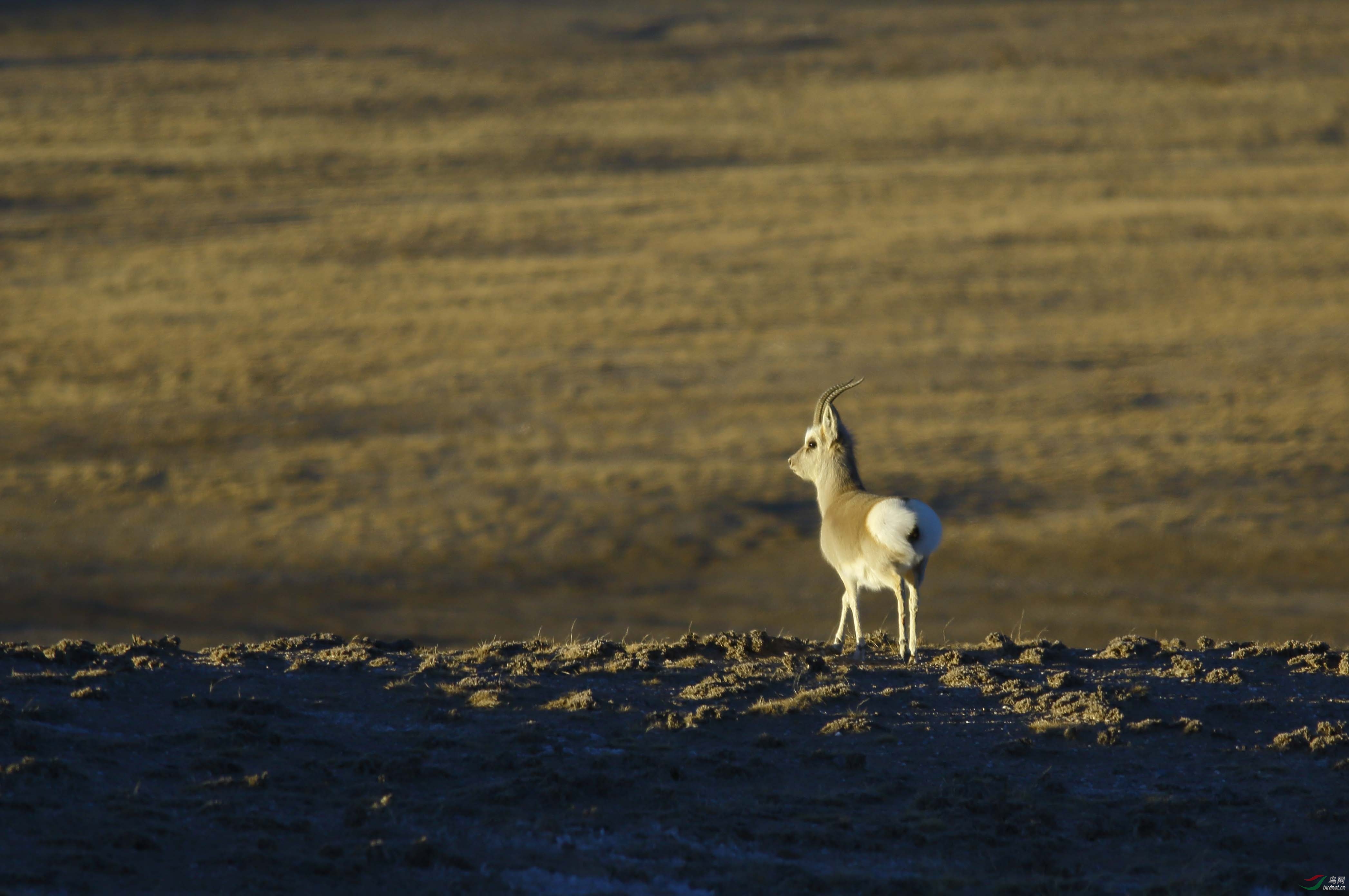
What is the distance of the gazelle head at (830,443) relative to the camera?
1347 cm

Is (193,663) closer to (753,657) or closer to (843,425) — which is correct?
(753,657)

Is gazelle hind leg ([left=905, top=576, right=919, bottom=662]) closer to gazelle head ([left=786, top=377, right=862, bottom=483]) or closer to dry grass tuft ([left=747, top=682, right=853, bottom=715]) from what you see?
dry grass tuft ([left=747, top=682, right=853, bottom=715])

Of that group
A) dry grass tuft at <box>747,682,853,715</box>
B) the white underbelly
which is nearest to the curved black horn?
the white underbelly

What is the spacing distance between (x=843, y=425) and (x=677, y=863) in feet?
21.3

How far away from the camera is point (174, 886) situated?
711cm

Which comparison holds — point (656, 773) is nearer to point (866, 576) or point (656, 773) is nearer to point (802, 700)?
point (802, 700)

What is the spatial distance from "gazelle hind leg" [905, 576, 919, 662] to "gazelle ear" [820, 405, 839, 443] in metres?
2.03

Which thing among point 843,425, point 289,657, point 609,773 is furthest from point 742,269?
point 609,773

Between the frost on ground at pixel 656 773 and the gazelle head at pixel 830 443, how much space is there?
6.57 feet

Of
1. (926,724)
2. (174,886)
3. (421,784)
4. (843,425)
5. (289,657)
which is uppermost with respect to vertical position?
(843,425)

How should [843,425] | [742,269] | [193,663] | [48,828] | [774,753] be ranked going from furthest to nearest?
[742,269], [843,425], [193,663], [774,753], [48,828]

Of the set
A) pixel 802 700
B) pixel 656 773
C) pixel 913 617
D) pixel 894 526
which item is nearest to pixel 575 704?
pixel 656 773

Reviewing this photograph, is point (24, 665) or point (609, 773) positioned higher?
point (24, 665)

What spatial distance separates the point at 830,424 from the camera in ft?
44.2
